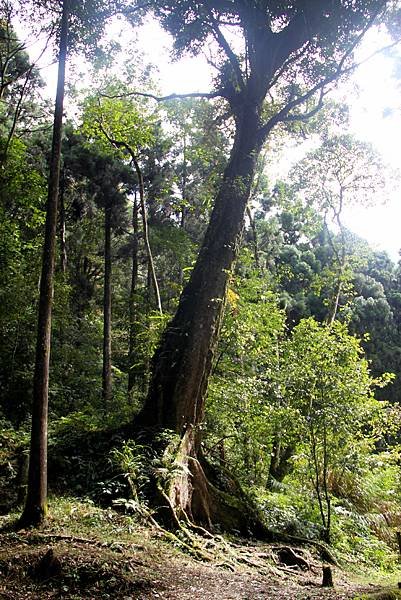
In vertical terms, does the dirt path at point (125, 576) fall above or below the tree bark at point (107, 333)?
below

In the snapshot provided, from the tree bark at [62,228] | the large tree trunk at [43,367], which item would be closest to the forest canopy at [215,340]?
the large tree trunk at [43,367]

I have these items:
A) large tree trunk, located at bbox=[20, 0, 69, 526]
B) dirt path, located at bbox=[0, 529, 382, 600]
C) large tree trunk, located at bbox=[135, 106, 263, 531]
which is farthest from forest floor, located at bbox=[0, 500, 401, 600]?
large tree trunk, located at bbox=[135, 106, 263, 531]

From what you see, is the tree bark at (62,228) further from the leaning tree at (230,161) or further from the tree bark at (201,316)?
the tree bark at (201,316)

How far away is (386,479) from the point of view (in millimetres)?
12289

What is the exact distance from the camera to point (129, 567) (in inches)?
186

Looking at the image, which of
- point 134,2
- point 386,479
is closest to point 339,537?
point 386,479

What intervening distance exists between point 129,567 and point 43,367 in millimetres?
2474

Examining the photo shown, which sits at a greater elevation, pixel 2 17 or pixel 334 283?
pixel 2 17

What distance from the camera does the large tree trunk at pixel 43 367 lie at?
5.79 metres

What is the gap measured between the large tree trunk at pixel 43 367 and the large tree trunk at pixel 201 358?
1.99 m

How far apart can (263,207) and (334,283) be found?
6471 mm

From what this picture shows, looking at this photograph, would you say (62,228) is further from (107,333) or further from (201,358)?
(201,358)

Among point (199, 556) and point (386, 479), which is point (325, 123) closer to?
point (386, 479)

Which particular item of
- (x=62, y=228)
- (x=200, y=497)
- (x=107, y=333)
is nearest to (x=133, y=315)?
(x=107, y=333)
